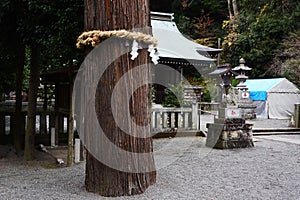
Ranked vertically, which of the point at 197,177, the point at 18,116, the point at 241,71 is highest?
the point at 241,71

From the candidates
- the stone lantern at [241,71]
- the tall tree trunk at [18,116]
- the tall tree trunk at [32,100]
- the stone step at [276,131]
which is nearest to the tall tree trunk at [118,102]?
the tall tree trunk at [32,100]

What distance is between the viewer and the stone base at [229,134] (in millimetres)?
7473

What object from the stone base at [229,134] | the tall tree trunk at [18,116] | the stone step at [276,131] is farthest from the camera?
the stone step at [276,131]

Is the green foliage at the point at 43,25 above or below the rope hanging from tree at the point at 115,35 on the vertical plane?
above

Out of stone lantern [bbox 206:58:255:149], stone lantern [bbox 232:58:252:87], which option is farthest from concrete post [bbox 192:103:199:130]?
stone lantern [bbox 232:58:252:87]

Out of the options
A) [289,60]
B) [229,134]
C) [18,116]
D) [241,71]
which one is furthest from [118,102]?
[289,60]

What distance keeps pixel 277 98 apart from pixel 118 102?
14.0m

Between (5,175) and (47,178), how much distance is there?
811mm

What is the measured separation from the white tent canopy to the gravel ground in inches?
358

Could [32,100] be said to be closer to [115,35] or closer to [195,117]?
[115,35]

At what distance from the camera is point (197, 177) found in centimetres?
455

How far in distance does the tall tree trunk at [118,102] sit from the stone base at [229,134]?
4.13 metres

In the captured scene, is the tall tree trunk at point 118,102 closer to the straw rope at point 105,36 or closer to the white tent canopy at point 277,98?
the straw rope at point 105,36

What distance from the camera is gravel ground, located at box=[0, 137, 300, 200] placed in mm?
3662
